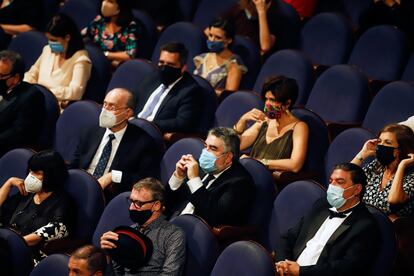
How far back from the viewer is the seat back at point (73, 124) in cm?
312

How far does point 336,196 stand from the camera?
242 centimetres

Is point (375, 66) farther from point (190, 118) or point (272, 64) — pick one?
point (190, 118)

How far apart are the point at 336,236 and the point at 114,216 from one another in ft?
1.97

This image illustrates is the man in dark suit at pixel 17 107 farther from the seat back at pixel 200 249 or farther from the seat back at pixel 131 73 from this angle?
the seat back at pixel 200 249

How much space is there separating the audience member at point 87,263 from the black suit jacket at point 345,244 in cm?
46

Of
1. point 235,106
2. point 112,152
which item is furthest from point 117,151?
point 235,106

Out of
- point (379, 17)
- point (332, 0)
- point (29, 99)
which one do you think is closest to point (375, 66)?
point (379, 17)

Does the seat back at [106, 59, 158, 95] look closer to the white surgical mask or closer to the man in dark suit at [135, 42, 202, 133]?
the man in dark suit at [135, 42, 202, 133]

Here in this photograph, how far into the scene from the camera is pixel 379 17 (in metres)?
3.50

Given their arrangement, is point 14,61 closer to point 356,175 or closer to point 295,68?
point 295,68

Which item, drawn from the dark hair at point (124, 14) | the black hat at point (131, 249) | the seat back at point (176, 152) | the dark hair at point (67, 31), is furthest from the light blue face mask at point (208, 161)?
the dark hair at point (124, 14)

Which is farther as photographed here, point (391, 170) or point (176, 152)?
point (176, 152)

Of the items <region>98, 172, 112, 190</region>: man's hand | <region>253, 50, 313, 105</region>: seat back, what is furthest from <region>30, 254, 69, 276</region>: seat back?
<region>253, 50, 313, 105</region>: seat back

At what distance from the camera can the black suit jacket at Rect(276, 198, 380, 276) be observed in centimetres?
233
